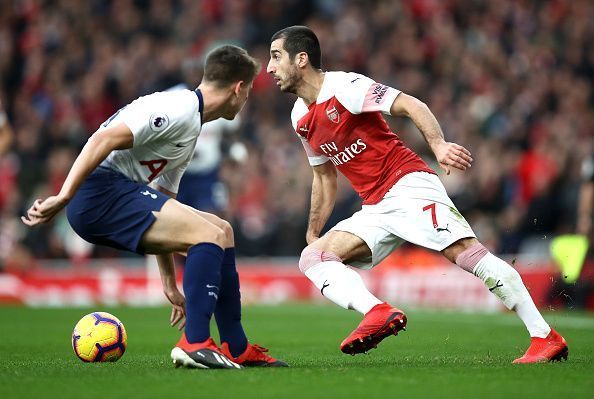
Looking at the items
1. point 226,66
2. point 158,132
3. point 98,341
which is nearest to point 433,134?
point 226,66

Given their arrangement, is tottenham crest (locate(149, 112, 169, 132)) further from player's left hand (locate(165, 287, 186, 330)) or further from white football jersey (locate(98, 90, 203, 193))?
player's left hand (locate(165, 287, 186, 330))

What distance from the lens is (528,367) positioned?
6371 mm

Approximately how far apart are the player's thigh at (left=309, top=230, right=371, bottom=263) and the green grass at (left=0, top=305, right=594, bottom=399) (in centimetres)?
70

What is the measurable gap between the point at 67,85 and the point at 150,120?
44.8ft

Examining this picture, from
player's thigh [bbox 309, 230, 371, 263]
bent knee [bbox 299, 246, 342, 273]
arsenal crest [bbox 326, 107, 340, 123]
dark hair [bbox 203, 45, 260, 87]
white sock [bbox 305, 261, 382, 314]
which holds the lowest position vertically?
white sock [bbox 305, 261, 382, 314]

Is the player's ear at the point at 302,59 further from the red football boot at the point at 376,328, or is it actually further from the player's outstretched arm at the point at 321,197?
the red football boot at the point at 376,328

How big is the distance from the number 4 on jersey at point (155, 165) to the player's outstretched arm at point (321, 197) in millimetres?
1301

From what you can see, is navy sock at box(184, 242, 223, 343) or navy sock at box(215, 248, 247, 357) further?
navy sock at box(215, 248, 247, 357)

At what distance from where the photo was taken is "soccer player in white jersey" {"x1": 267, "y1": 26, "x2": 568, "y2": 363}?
6.79m

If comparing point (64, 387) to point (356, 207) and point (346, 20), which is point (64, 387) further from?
point (346, 20)

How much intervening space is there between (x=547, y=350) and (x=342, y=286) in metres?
1.34

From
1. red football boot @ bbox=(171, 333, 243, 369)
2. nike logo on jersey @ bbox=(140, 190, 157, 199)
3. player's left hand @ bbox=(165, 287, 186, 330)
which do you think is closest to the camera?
red football boot @ bbox=(171, 333, 243, 369)

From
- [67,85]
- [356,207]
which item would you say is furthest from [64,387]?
[67,85]

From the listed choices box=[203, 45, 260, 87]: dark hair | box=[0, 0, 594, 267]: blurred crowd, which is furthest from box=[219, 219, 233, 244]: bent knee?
box=[0, 0, 594, 267]: blurred crowd
